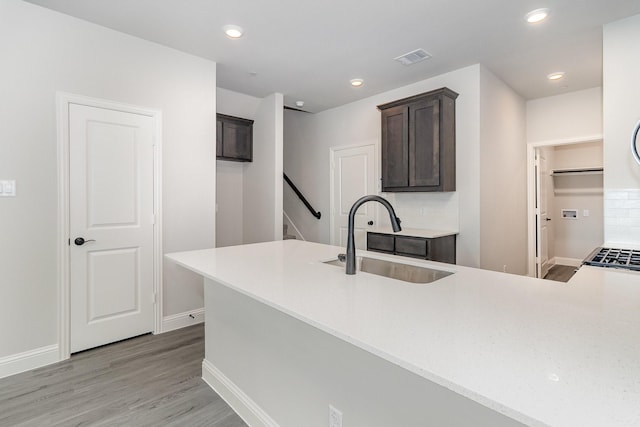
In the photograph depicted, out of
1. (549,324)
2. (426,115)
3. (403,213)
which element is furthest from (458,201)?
(549,324)

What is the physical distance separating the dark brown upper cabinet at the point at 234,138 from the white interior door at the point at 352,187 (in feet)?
4.59

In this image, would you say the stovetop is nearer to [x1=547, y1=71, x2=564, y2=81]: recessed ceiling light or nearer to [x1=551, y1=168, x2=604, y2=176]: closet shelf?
[x1=547, y1=71, x2=564, y2=81]: recessed ceiling light

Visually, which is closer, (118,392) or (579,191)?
(118,392)

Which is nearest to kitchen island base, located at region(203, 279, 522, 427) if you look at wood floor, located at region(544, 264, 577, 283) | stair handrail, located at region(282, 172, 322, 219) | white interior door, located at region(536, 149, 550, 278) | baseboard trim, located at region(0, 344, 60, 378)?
baseboard trim, located at region(0, 344, 60, 378)

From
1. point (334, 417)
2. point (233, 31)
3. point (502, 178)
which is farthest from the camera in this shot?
point (502, 178)

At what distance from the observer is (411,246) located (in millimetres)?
3527

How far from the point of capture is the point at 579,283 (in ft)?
4.65

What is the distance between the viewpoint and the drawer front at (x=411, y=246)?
342cm

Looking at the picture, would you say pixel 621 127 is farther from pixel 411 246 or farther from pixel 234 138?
pixel 234 138

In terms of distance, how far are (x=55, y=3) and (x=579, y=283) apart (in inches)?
152

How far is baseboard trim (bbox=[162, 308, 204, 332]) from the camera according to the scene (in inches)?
126

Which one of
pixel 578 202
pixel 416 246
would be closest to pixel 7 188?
pixel 416 246

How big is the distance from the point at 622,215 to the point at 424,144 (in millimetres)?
1855

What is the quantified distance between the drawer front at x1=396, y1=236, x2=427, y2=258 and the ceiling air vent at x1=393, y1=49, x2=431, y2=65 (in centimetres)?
191
